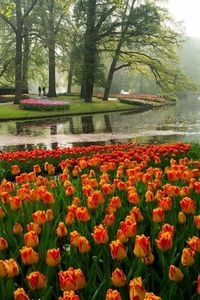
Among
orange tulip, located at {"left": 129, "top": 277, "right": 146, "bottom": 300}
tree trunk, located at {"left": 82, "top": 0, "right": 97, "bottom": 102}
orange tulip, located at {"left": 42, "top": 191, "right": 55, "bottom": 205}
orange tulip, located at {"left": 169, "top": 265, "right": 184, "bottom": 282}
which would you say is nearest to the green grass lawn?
tree trunk, located at {"left": 82, "top": 0, "right": 97, "bottom": 102}

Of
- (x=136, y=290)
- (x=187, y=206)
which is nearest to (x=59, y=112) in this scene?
(x=187, y=206)

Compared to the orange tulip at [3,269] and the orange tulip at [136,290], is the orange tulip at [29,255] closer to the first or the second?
the orange tulip at [3,269]

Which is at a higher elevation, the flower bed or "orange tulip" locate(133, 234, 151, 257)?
"orange tulip" locate(133, 234, 151, 257)

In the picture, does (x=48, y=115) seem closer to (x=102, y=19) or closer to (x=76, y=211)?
(x=102, y=19)

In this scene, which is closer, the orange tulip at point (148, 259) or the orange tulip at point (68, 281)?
the orange tulip at point (68, 281)

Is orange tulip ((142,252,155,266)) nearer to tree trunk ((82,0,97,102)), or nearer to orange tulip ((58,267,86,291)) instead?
orange tulip ((58,267,86,291))

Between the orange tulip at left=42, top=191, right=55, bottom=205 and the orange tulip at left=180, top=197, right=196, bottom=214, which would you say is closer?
the orange tulip at left=180, top=197, right=196, bottom=214

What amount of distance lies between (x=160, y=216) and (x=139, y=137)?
16.8 m

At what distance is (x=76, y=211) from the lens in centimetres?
344

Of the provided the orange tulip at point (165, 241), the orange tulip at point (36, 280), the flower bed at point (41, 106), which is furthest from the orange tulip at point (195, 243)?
the flower bed at point (41, 106)

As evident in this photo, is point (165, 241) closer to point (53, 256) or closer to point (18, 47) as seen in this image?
point (53, 256)

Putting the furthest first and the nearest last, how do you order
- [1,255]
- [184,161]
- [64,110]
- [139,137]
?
1. [64,110]
2. [139,137]
3. [184,161]
4. [1,255]

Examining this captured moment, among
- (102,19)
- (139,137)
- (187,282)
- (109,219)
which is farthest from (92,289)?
(102,19)

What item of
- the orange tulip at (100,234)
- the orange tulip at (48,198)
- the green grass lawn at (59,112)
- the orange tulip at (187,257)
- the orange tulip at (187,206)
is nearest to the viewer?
the orange tulip at (187,257)
